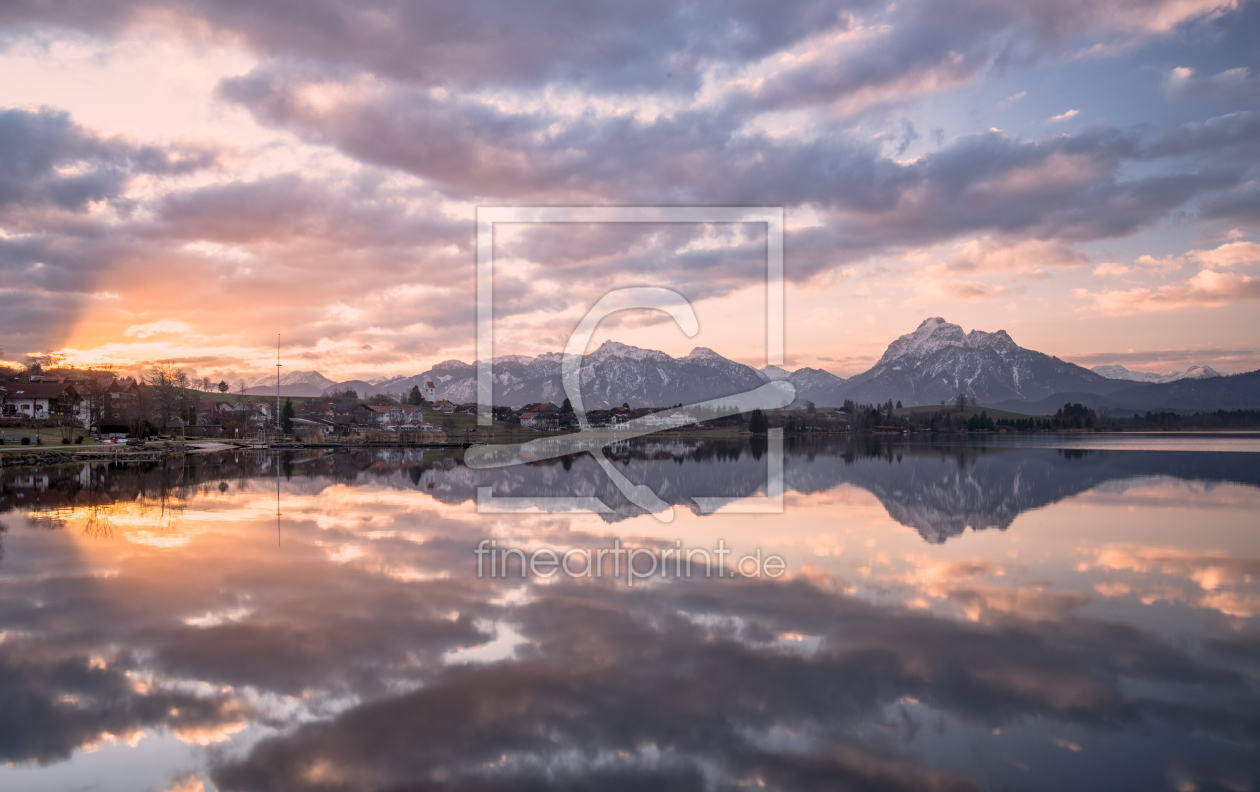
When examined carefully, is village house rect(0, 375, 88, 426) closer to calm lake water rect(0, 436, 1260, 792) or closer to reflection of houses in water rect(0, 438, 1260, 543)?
reflection of houses in water rect(0, 438, 1260, 543)

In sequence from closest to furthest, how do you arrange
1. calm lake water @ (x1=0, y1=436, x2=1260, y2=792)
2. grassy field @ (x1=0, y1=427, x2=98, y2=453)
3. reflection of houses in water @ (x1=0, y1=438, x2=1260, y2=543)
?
calm lake water @ (x1=0, y1=436, x2=1260, y2=792), reflection of houses in water @ (x1=0, y1=438, x2=1260, y2=543), grassy field @ (x1=0, y1=427, x2=98, y2=453)

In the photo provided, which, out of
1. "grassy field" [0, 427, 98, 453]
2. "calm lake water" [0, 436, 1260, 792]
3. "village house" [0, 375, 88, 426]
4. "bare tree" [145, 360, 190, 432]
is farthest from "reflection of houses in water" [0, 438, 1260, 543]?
"village house" [0, 375, 88, 426]

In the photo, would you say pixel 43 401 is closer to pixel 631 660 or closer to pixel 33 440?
pixel 33 440

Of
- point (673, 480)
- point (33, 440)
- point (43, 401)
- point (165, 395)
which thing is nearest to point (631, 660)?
point (673, 480)

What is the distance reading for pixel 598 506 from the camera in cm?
2958

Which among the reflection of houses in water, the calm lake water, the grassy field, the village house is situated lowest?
the reflection of houses in water

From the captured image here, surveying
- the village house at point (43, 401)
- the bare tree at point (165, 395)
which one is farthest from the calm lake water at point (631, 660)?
the village house at point (43, 401)

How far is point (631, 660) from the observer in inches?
426

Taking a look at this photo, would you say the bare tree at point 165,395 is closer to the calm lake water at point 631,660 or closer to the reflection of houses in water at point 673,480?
the reflection of houses in water at point 673,480

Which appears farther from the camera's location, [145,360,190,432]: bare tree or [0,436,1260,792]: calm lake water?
[145,360,190,432]: bare tree

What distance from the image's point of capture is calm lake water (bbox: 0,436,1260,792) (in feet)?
25.8

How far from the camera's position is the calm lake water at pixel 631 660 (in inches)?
310

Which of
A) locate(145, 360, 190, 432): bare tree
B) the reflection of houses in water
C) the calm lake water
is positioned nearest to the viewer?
the calm lake water

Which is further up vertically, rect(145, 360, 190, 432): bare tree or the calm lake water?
rect(145, 360, 190, 432): bare tree
